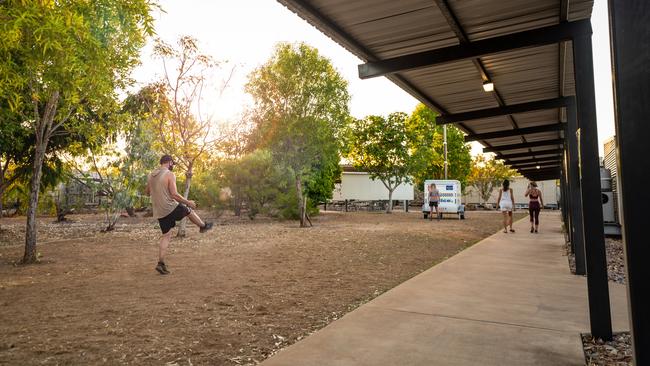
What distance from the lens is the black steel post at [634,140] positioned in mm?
1736

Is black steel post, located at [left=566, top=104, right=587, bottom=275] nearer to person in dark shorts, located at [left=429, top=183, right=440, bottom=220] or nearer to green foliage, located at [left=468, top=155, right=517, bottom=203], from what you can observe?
person in dark shorts, located at [left=429, top=183, right=440, bottom=220]

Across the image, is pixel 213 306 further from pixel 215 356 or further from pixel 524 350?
pixel 524 350

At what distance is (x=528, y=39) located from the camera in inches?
186

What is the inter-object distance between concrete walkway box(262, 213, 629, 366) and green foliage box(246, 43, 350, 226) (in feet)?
41.4

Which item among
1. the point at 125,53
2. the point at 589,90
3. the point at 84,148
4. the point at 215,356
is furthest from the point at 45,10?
the point at 84,148

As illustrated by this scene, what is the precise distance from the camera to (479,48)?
5098 mm

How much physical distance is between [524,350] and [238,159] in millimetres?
17953

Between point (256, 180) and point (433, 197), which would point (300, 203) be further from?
point (433, 197)

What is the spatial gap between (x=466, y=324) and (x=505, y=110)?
599cm

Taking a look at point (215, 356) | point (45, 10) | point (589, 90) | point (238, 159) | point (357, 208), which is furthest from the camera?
point (357, 208)

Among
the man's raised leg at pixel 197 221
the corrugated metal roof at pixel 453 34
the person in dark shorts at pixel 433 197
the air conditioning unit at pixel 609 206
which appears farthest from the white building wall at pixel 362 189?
the man's raised leg at pixel 197 221

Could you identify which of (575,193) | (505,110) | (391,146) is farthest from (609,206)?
(391,146)

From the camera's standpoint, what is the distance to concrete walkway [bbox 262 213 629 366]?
3115mm

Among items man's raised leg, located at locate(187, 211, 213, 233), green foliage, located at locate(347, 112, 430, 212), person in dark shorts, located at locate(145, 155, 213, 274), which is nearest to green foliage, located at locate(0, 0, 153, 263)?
person in dark shorts, located at locate(145, 155, 213, 274)
